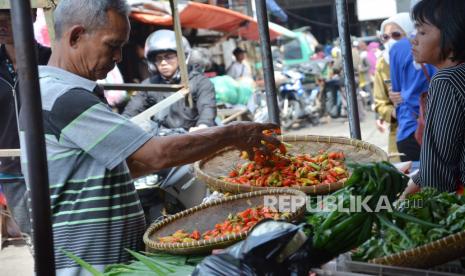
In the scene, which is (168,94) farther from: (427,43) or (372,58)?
(372,58)

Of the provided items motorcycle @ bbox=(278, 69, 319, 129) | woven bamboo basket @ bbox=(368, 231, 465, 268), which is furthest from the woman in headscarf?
motorcycle @ bbox=(278, 69, 319, 129)

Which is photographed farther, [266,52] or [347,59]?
[266,52]

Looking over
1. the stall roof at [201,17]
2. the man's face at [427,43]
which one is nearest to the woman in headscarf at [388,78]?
the man's face at [427,43]

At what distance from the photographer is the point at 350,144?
3.35 m

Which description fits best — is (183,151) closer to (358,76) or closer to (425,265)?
(425,265)

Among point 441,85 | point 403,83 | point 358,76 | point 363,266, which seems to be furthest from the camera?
point 358,76

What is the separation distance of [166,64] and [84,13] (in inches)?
175

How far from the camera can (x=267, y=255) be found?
1646 millimetres

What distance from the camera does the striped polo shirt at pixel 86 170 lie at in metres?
2.26

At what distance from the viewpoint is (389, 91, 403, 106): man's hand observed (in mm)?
5383

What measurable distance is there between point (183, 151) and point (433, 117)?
1042mm

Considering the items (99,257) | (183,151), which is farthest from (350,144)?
(99,257)

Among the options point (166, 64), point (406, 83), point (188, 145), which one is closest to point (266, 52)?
point (188, 145)

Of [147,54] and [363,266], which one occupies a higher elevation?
[147,54]
